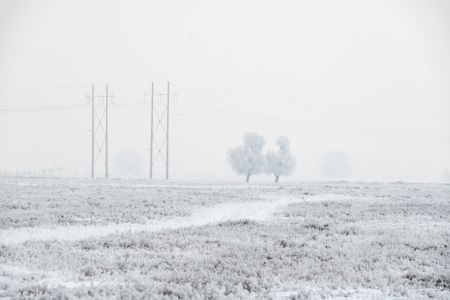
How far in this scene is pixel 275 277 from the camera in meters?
12.7

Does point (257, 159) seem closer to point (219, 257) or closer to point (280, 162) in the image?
point (280, 162)

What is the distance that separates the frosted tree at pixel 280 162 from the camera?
109688mm

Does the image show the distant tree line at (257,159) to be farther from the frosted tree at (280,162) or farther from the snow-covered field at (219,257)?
the snow-covered field at (219,257)

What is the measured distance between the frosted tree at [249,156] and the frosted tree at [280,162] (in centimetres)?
191

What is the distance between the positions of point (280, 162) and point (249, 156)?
291 inches

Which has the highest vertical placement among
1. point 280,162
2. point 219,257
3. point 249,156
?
point 249,156

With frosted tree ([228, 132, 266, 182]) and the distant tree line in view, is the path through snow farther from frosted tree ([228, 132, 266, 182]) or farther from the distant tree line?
the distant tree line

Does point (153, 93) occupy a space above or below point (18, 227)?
above

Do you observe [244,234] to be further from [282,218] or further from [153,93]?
[153,93]

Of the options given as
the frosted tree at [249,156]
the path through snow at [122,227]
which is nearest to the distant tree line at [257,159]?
the frosted tree at [249,156]

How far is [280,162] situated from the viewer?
4318 inches

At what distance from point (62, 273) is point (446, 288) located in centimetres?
962

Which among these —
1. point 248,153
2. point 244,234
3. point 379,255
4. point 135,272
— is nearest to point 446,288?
point 379,255

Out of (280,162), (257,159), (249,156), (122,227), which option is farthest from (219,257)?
(280,162)
